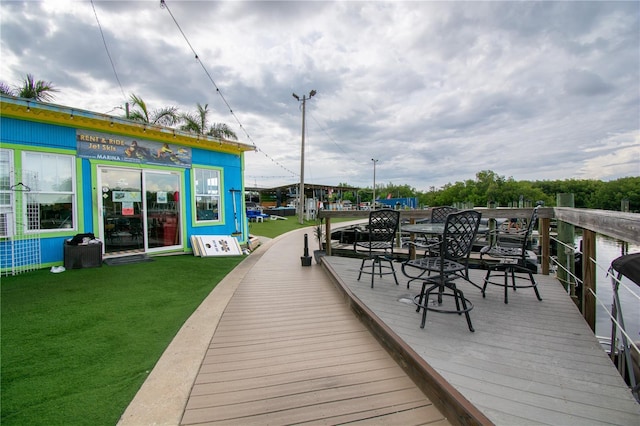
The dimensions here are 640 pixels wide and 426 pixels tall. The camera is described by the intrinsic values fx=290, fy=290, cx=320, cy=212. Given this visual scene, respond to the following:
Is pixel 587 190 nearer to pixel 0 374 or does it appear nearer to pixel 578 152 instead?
pixel 578 152

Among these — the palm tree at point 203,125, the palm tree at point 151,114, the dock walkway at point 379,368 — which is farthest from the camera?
the palm tree at point 203,125

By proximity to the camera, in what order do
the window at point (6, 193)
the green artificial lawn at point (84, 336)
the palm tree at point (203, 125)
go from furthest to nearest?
the palm tree at point (203, 125) < the window at point (6, 193) < the green artificial lawn at point (84, 336)

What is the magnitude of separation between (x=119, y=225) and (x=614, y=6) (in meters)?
9.64

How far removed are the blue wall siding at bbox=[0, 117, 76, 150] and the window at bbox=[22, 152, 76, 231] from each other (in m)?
0.20

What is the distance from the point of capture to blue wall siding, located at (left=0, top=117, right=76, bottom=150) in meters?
4.67

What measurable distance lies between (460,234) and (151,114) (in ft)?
52.2

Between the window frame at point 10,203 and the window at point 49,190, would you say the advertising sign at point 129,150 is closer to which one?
the window at point 49,190

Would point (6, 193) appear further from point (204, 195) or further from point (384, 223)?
point (384, 223)

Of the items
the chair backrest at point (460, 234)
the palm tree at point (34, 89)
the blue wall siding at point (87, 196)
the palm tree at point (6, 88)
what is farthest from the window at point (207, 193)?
the palm tree at point (6, 88)

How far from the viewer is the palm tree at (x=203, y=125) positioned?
15.6m

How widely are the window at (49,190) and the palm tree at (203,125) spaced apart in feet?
36.0

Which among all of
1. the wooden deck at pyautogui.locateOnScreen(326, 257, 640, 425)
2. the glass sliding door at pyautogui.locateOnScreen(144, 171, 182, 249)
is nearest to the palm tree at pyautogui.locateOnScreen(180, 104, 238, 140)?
the glass sliding door at pyautogui.locateOnScreen(144, 171, 182, 249)

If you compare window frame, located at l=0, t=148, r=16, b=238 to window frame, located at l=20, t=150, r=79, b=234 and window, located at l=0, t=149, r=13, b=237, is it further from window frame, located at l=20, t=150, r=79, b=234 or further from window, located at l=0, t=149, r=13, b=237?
window frame, located at l=20, t=150, r=79, b=234

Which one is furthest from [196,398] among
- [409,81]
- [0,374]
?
[409,81]
